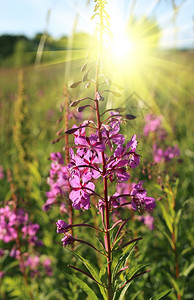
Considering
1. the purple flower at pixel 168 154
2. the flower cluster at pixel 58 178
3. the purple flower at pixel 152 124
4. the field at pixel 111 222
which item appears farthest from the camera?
the purple flower at pixel 152 124

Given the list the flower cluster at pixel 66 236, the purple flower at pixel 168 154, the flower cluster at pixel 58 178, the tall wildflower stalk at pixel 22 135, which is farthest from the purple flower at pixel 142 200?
the tall wildflower stalk at pixel 22 135

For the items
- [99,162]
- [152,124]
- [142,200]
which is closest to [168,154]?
[152,124]

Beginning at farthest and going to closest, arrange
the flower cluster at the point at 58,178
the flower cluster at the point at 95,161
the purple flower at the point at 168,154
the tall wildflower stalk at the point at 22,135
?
the tall wildflower stalk at the point at 22,135 → the purple flower at the point at 168,154 → the flower cluster at the point at 58,178 → the flower cluster at the point at 95,161

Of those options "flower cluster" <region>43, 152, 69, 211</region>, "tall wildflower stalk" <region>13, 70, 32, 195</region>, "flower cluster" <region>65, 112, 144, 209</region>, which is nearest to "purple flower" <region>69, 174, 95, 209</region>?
"flower cluster" <region>65, 112, 144, 209</region>

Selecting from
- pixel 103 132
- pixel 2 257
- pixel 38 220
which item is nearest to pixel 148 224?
pixel 38 220

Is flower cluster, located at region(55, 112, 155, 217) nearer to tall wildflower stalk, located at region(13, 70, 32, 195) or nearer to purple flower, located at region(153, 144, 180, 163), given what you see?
purple flower, located at region(153, 144, 180, 163)

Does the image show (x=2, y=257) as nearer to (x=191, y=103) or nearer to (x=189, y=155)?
(x=189, y=155)

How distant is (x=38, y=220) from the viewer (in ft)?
12.2

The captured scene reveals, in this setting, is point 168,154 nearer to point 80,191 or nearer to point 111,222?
point 111,222

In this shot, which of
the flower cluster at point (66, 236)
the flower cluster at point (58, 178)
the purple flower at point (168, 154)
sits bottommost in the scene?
the flower cluster at point (66, 236)

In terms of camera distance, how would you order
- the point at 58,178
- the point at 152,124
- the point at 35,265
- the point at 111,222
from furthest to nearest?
1. the point at 152,124
2. the point at 35,265
3. the point at 111,222
4. the point at 58,178

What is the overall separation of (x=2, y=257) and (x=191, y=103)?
6.41 meters

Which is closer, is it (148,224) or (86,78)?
(86,78)

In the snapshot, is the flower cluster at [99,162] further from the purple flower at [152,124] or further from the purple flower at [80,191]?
the purple flower at [152,124]
